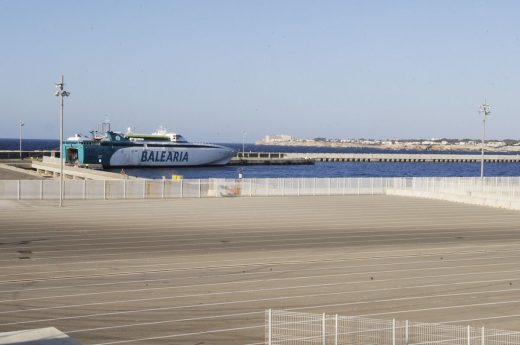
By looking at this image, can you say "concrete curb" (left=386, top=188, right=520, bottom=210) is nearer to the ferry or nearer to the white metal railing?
the white metal railing

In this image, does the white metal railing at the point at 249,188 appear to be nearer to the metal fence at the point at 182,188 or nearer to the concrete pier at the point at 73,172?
the metal fence at the point at 182,188

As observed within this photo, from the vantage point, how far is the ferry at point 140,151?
447 feet

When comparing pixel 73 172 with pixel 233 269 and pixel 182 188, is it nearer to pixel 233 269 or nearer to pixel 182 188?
pixel 182 188

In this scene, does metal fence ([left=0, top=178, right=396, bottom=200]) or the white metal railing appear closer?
metal fence ([left=0, top=178, right=396, bottom=200])

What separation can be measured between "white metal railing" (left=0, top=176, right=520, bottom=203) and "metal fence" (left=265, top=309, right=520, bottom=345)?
1421 inches

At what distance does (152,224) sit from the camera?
41.2m

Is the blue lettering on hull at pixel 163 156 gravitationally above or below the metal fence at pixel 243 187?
below

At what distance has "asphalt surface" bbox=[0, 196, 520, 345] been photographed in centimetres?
2006

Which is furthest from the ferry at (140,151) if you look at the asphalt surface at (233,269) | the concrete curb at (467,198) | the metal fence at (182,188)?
the asphalt surface at (233,269)

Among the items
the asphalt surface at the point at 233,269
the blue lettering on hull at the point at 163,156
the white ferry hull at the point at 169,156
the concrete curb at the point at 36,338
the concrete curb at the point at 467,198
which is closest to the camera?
the concrete curb at the point at 36,338

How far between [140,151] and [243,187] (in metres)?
88.8

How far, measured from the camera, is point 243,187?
58.8m

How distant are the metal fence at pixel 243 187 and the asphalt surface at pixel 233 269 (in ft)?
12.0

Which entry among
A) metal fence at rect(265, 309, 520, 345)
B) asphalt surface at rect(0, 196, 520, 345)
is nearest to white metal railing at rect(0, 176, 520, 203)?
asphalt surface at rect(0, 196, 520, 345)
